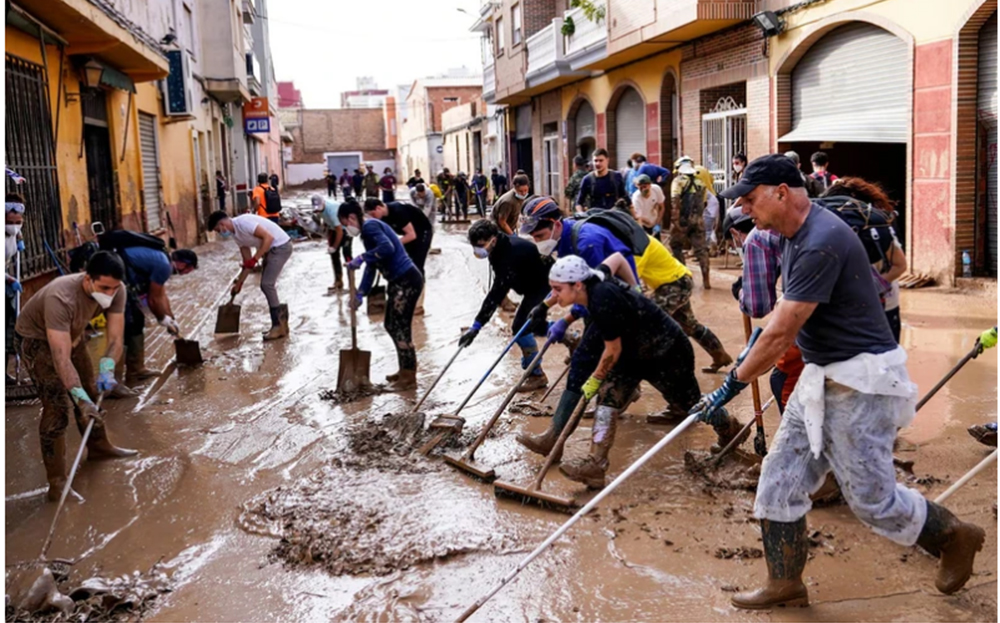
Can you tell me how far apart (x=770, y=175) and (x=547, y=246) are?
10.2ft

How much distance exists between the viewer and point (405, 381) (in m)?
7.54

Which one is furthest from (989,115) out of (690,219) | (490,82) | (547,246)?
(490,82)


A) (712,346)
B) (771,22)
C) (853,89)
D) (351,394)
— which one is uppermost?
(771,22)

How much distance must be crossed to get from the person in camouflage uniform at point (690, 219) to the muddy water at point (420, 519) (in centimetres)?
354

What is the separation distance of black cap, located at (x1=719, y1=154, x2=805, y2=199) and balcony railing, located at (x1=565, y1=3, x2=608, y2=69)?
52.9 feet

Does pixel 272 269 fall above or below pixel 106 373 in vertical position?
above

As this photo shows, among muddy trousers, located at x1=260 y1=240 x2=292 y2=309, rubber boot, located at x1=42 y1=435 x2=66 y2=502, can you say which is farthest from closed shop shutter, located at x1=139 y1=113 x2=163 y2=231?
rubber boot, located at x1=42 y1=435 x2=66 y2=502

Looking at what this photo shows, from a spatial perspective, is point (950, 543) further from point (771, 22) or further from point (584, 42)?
→ point (584, 42)

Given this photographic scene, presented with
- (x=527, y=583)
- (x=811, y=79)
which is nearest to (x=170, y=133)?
(x=811, y=79)

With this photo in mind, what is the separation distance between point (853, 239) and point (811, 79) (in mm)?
10938

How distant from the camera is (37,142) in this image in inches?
405

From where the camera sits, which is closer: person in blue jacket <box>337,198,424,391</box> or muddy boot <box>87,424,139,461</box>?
muddy boot <box>87,424,139,461</box>

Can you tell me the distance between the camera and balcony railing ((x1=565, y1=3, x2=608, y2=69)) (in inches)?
762

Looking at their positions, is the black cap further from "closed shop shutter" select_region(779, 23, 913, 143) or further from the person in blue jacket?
"closed shop shutter" select_region(779, 23, 913, 143)
